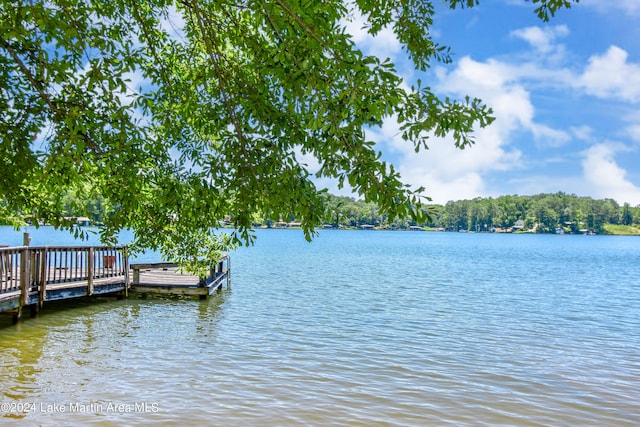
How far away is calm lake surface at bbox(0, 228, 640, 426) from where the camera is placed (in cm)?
873

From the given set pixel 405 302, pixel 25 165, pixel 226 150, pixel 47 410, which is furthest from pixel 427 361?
pixel 405 302

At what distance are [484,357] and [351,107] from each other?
34.7 ft

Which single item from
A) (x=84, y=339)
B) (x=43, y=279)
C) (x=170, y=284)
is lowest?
(x=84, y=339)

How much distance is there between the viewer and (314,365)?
11.6m

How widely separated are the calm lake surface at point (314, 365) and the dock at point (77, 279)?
23.6 inches

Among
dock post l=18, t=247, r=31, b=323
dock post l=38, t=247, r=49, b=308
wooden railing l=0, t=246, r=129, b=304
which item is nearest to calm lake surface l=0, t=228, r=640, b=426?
dock post l=18, t=247, r=31, b=323

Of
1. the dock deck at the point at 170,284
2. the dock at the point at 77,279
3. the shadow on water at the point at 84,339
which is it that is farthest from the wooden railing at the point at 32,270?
the dock deck at the point at 170,284

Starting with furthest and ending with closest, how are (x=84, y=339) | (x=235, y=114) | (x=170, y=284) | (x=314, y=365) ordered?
(x=170, y=284), (x=84, y=339), (x=314, y=365), (x=235, y=114)

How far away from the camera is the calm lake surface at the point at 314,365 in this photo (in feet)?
28.6

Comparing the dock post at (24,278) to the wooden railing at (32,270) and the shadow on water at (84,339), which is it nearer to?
the wooden railing at (32,270)

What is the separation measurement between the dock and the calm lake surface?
23.6 inches

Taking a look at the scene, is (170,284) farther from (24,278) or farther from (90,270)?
(24,278)

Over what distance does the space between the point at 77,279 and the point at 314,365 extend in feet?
31.3

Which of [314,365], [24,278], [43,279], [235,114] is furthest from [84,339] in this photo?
[235,114]
